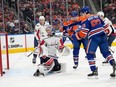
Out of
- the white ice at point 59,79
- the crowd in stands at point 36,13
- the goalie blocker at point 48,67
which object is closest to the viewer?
the white ice at point 59,79

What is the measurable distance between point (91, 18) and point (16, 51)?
5912 millimetres

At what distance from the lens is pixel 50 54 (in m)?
6.59

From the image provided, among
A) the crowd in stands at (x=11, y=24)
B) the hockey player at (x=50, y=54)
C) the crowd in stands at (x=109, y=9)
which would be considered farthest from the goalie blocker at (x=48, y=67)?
the crowd in stands at (x=109, y=9)

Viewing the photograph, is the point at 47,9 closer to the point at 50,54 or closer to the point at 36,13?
the point at 36,13

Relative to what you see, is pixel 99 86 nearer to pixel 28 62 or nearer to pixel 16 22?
pixel 28 62

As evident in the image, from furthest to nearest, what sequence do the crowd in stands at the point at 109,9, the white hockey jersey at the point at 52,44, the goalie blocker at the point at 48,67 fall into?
the crowd in stands at the point at 109,9 < the white hockey jersey at the point at 52,44 < the goalie blocker at the point at 48,67

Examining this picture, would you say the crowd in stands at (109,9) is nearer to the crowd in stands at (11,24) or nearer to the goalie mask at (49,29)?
the crowd in stands at (11,24)

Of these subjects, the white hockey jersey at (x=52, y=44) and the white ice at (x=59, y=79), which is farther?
the white hockey jersey at (x=52, y=44)

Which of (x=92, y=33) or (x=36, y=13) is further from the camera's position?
(x=36, y=13)

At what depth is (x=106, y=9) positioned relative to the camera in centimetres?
1342

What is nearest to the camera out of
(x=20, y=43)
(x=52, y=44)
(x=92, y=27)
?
(x=92, y=27)

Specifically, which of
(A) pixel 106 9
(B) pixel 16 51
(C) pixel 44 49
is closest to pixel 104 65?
(C) pixel 44 49

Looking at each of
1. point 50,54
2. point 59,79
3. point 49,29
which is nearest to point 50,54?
point 50,54

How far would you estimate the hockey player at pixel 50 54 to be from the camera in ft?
21.3
